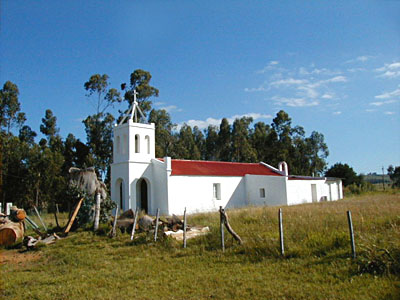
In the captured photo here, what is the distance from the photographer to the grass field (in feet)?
25.3

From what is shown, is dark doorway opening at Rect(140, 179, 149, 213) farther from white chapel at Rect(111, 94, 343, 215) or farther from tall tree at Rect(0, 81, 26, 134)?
tall tree at Rect(0, 81, 26, 134)

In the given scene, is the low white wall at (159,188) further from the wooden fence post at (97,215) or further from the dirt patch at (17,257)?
the dirt patch at (17,257)

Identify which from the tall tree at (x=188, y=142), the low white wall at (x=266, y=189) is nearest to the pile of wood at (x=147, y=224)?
the low white wall at (x=266, y=189)

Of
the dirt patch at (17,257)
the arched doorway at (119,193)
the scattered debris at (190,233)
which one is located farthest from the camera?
the arched doorway at (119,193)

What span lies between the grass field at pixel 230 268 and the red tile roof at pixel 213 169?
16.3 meters

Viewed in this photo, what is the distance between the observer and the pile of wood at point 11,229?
617 inches

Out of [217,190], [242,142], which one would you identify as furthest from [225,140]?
[217,190]

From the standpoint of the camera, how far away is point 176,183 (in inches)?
1115

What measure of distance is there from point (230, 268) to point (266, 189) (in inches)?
912

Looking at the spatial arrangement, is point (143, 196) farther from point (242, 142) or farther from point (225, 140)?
point (225, 140)

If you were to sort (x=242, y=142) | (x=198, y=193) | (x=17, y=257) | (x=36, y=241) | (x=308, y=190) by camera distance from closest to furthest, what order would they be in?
(x=17, y=257), (x=36, y=241), (x=198, y=193), (x=308, y=190), (x=242, y=142)

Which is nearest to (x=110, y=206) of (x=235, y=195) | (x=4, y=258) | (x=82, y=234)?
(x=82, y=234)

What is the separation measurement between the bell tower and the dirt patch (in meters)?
13.3

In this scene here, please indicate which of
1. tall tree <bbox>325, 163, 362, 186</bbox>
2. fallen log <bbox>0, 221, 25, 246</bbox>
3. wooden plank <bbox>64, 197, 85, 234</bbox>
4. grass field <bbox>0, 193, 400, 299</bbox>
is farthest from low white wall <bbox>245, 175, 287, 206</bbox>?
tall tree <bbox>325, 163, 362, 186</bbox>
